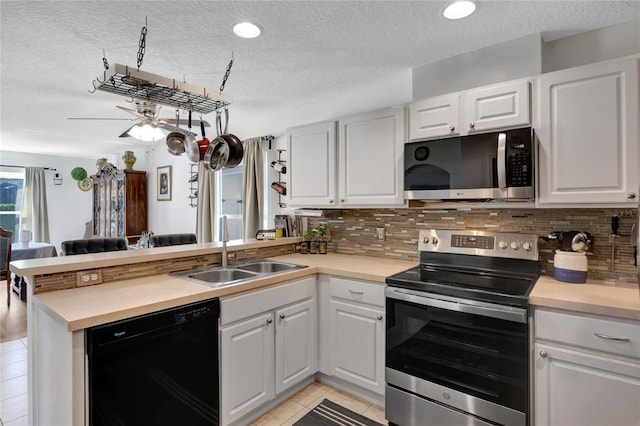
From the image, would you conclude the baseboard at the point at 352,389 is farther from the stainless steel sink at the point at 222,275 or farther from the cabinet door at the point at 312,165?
the cabinet door at the point at 312,165

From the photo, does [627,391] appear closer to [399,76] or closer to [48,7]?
[399,76]

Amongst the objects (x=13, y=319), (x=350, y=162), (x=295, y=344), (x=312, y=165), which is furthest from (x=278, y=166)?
(x=13, y=319)

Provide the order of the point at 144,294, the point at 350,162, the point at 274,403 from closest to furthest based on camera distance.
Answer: the point at 144,294 → the point at 274,403 → the point at 350,162

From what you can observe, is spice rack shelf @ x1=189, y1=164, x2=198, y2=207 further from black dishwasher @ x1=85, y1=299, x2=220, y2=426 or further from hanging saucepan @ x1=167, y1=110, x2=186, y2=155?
black dishwasher @ x1=85, y1=299, x2=220, y2=426

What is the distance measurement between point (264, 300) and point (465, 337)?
1190mm

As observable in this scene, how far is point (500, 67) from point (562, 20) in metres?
0.38

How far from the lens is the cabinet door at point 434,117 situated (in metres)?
2.16

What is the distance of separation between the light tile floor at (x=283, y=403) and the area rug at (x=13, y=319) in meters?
0.87

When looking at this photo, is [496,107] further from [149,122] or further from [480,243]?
[149,122]

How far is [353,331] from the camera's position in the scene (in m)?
2.28

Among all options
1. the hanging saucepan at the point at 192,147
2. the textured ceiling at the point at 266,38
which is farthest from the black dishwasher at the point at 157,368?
the textured ceiling at the point at 266,38

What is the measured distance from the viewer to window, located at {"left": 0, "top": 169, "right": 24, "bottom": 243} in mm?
6453

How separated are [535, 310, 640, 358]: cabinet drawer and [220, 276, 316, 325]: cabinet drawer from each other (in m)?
1.41

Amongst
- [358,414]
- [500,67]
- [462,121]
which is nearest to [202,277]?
[358,414]
